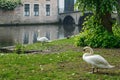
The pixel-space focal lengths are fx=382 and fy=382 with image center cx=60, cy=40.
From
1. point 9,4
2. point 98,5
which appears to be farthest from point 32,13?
point 98,5

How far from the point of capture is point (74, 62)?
11188mm

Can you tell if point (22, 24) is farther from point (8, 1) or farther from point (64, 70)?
point (64, 70)

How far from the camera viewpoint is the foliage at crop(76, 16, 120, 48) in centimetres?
1633

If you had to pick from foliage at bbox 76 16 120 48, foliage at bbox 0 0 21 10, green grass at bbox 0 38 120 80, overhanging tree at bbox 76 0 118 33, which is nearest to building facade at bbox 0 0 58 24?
foliage at bbox 0 0 21 10

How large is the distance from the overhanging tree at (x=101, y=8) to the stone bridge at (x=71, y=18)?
154 ft

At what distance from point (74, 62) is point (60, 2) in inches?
2287

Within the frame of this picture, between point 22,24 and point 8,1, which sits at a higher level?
point 8,1

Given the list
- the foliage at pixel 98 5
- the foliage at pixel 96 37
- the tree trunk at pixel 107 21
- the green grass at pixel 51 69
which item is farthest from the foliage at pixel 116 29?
the green grass at pixel 51 69

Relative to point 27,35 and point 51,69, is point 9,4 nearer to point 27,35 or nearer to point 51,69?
point 27,35

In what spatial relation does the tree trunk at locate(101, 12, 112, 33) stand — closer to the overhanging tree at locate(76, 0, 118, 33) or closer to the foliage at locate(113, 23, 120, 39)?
the overhanging tree at locate(76, 0, 118, 33)

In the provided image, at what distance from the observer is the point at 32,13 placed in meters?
65.0

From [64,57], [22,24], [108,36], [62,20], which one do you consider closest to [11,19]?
[22,24]

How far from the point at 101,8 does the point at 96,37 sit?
1.40 metres

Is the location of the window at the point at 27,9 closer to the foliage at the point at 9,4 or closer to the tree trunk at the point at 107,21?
the foliage at the point at 9,4
